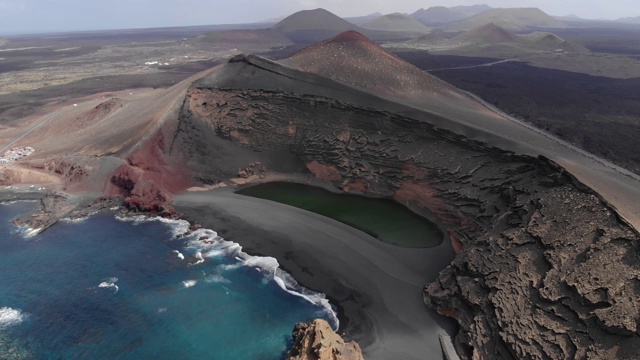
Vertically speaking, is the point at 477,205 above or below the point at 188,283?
above

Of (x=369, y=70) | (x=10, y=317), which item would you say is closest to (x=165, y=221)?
(x=10, y=317)

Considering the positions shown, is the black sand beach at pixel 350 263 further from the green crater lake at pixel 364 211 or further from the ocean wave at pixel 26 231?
the ocean wave at pixel 26 231

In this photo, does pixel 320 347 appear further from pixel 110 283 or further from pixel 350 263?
pixel 110 283

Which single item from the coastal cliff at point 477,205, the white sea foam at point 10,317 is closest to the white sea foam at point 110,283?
the white sea foam at point 10,317

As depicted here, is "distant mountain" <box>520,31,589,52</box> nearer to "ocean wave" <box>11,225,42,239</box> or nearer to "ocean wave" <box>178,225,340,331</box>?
"ocean wave" <box>178,225,340,331</box>

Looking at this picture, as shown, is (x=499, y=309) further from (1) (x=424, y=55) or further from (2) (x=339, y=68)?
(1) (x=424, y=55)

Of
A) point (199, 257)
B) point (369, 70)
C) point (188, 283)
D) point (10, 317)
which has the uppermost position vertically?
point (369, 70)

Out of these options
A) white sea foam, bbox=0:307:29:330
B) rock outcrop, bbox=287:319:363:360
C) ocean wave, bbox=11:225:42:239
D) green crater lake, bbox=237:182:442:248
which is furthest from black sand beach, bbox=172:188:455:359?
white sea foam, bbox=0:307:29:330
